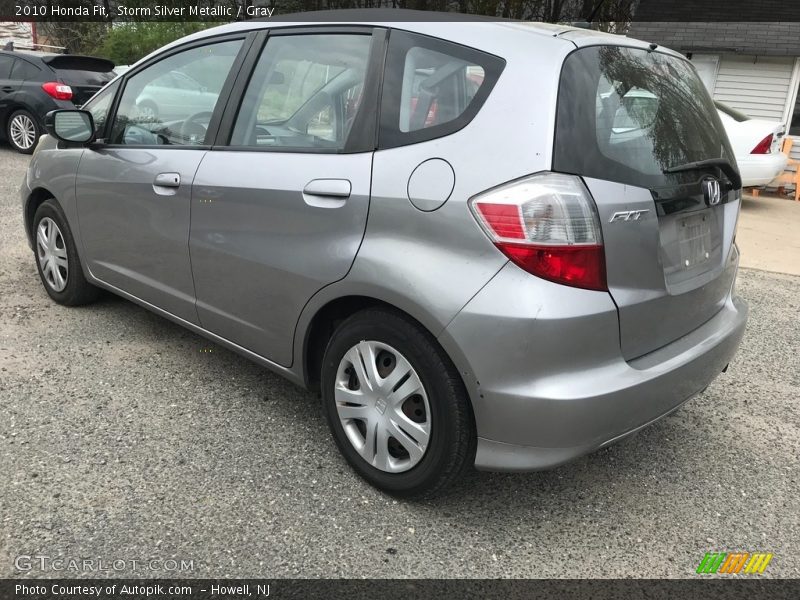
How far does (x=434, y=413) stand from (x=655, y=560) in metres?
0.90

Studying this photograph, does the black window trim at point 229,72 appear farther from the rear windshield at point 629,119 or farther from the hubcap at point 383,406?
the rear windshield at point 629,119

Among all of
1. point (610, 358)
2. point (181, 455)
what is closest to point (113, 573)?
point (181, 455)

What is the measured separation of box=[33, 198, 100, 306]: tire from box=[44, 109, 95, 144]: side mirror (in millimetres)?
557

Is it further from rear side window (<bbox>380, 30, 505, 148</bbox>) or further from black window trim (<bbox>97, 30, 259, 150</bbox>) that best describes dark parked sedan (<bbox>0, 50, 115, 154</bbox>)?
rear side window (<bbox>380, 30, 505, 148</bbox>)

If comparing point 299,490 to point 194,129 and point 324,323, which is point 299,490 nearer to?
point 324,323

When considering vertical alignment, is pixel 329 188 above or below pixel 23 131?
above

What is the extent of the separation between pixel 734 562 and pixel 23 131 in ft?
36.8

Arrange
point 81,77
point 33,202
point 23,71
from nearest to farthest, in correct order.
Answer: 1. point 33,202
2. point 23,71
3. point 81,77

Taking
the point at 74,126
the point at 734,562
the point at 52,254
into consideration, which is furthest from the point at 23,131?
the point at 734,562

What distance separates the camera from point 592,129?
212cm

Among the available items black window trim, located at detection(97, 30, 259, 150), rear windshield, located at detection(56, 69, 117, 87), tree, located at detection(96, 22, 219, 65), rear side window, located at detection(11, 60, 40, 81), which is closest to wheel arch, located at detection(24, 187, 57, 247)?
black window trim, located at detection(97, 30, 259, 150)

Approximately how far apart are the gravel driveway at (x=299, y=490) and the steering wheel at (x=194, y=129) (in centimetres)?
118

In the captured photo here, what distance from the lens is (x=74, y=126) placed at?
3635 mm

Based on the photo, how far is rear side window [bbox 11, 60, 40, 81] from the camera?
10.4m
